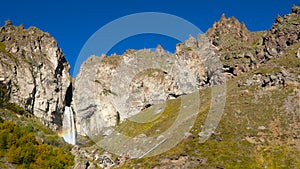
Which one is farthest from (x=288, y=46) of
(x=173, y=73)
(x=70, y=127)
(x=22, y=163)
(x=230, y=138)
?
(x=22, y=163)

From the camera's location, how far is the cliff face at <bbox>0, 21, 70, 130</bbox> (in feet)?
408

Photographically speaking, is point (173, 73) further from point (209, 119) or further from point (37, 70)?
point (209, 119)

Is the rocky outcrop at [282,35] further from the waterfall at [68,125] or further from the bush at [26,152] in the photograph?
the bush at [26,152]

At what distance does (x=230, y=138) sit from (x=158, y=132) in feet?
94.7

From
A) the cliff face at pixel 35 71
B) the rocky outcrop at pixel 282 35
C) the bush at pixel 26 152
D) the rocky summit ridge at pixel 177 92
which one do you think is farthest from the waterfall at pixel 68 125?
the rocky outcrop at pixel 282 35

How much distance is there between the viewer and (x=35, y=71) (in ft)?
437

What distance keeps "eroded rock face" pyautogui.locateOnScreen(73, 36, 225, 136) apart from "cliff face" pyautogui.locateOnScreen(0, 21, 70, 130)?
590 inches

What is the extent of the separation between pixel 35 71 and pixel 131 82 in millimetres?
43317

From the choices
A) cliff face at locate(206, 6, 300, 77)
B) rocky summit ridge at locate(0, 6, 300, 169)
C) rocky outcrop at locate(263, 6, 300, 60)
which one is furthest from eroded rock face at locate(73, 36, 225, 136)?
rocky outcrop at locate(263, 6, 300, 60)

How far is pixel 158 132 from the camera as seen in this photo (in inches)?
3762

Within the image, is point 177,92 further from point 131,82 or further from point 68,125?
point 68,125

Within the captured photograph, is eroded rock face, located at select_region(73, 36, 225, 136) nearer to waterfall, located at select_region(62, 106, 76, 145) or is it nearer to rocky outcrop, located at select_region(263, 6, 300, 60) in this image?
waterfall, located at select_region(62, 106, 76, 145)

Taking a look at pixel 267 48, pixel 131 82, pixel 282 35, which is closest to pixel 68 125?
pixel 131 82

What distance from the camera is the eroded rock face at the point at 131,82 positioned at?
155 meters
